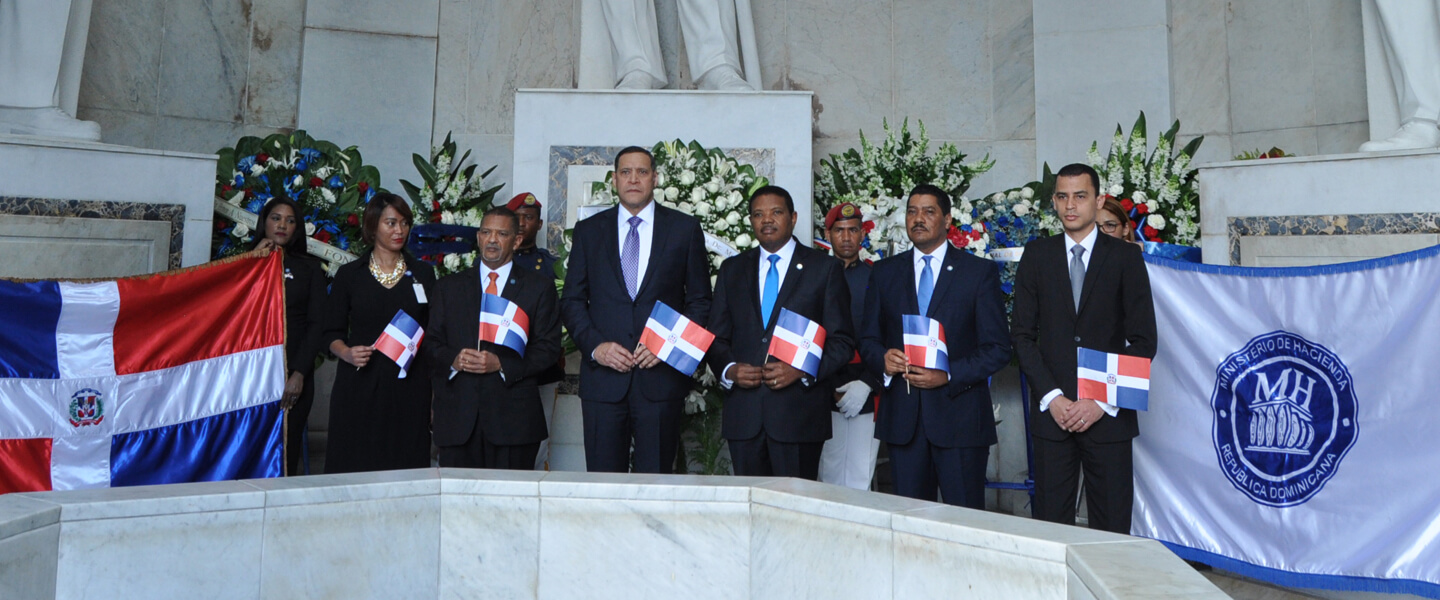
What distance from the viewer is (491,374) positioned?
4.59 m

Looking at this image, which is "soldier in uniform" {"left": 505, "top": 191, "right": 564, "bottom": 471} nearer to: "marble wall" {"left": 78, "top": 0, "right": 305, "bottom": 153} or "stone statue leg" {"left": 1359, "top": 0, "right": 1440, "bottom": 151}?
"marble wall" {"left": 78, "top": 0, "right": 305, "bottom": 153}

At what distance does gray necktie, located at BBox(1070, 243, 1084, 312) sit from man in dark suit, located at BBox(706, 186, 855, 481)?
2.74 ft

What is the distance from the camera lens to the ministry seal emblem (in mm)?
4215

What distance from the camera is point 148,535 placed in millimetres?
2771

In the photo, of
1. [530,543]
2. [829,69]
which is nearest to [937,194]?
[530,543]

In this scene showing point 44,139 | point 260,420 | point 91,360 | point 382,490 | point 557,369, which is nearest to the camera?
point 382,490

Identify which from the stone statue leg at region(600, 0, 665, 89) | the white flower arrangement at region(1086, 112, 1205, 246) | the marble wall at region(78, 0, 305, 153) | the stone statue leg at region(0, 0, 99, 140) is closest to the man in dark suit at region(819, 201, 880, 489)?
the white flower arrangement at region(1086, 112, 1205, 246)

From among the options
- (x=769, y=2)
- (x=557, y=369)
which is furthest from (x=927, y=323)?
(x=769, y=2)

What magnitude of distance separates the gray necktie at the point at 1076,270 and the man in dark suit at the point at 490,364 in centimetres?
204

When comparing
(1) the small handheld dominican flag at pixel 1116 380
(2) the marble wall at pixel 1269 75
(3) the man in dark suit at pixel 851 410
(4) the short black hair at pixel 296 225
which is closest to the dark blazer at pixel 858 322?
(3) the man in dark suit at pixel 851 410

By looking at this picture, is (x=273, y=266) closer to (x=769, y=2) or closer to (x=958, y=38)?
(x=769, y=2)

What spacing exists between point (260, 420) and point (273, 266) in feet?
2.15

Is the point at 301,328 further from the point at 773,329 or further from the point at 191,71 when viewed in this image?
the point at 191,71

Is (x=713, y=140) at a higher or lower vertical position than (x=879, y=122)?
lower
